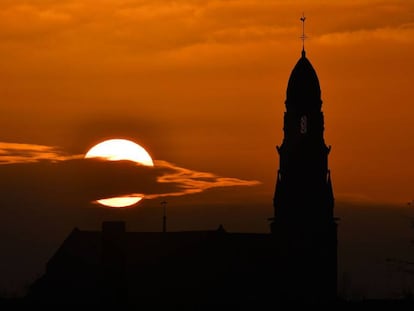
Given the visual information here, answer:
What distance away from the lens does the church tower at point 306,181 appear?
127375mm

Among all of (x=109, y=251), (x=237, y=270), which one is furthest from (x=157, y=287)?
(x=109, y=251)

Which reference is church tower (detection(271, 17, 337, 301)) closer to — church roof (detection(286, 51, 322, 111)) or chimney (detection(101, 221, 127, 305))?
church roof (detection(286, 51, 322, 111))

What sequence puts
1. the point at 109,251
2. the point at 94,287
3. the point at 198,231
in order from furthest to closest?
1. the point at 198,231
2. the point at 94,287
3. the point at 109,251

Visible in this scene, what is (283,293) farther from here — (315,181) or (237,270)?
(315,181)

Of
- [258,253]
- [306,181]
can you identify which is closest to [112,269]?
[258,253]

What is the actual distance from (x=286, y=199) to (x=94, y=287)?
26.6 metres

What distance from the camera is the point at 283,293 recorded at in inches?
4424

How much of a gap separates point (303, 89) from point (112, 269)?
149ft

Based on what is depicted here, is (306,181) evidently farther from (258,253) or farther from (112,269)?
(112,269)

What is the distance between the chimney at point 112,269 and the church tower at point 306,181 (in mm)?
34409

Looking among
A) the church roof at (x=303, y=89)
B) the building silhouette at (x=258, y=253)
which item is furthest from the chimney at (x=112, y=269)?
the church roof at (x=303, y=89)

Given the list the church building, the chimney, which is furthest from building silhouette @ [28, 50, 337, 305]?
the chimney

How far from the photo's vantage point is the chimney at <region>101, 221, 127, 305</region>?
80.8 m

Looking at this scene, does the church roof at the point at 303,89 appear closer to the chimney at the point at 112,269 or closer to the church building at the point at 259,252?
the church building at the point at 259,252
